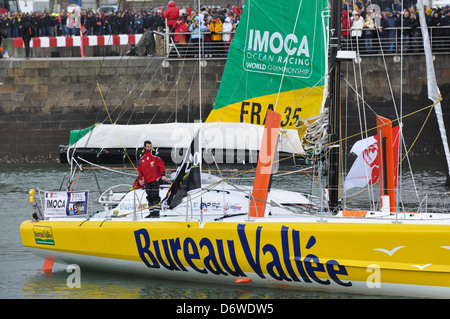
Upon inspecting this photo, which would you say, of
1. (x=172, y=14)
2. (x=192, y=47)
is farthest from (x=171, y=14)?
(x=192, y=47)

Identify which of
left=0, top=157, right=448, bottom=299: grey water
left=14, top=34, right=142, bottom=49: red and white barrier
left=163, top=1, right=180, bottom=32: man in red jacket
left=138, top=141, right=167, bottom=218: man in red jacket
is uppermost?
left=163, top=1, right=180, bottom=32: man in red jacket

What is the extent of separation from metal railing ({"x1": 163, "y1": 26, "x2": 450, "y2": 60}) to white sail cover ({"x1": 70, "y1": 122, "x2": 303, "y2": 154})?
1113 centimetres

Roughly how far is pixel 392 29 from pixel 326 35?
11.7 meters

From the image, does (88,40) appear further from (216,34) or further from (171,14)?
(216,34)

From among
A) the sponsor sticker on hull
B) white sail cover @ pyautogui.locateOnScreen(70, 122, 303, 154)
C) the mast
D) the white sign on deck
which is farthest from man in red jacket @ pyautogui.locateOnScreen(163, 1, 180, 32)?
the sponsor sticker on hull

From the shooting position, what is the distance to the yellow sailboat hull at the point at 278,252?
11.4 meters

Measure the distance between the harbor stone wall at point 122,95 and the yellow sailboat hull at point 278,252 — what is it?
532 inches

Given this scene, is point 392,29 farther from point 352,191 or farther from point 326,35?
point 326,35

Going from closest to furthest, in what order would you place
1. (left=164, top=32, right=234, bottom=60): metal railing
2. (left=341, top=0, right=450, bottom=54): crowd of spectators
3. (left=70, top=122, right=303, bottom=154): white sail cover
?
(left=70, top=122, right=303, bottom=154): white sail cover < (left=341, top=0, right=450, bottom=54): crowd of spectators < (left=164, top=32, right=234, bottom=60): metal railing

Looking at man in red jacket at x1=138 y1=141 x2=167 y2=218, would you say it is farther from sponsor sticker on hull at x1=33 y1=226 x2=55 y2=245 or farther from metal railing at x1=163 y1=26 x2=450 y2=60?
metal railing at x1=163 y1=26 x2=450 y2=60

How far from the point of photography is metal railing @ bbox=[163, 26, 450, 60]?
26266mm

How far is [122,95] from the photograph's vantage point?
27359mm

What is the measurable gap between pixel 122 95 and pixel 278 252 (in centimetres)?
1605

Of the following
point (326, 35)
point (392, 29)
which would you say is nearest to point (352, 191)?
point (392, 29)
